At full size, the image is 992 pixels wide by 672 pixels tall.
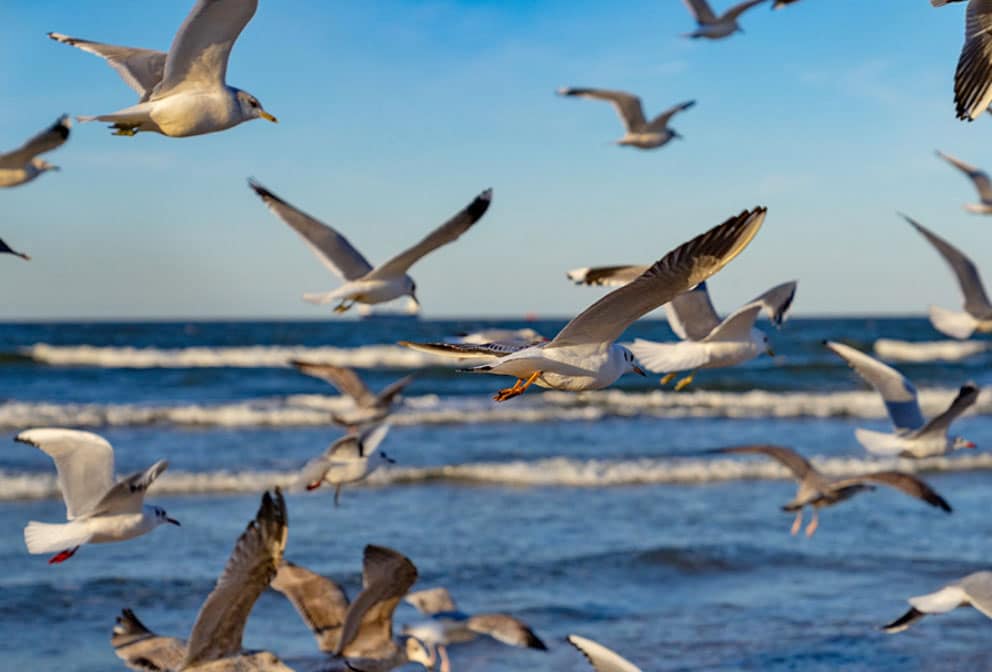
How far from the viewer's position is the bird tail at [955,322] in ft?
28.7

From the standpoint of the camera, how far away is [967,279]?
9039mm

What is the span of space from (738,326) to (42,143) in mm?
3847

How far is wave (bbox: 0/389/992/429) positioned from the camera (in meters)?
17.8

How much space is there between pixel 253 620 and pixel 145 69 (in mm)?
3217

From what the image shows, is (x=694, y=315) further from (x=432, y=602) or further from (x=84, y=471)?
(x=84, y=471)

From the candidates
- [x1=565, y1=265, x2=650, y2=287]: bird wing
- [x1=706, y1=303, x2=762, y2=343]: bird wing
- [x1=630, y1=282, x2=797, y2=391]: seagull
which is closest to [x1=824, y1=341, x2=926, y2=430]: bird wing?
[x1=630, y1=282, x2=797, y2=391]: seagull

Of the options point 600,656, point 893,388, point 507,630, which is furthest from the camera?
point 893,388

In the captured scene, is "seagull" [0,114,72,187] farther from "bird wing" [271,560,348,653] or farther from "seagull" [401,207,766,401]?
"seagull" [401,207,766,401]

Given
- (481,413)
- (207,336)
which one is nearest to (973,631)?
(481,413)

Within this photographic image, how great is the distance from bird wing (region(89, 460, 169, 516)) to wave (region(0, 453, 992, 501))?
5751 millimetres

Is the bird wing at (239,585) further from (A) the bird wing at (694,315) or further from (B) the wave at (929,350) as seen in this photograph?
(B) the wave at (929,350)

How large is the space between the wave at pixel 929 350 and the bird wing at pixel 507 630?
3182 cm

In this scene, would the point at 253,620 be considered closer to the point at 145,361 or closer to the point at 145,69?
the point at 145,69

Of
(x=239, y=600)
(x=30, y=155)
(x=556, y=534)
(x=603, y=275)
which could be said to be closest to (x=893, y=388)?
(x=556, y=534)
